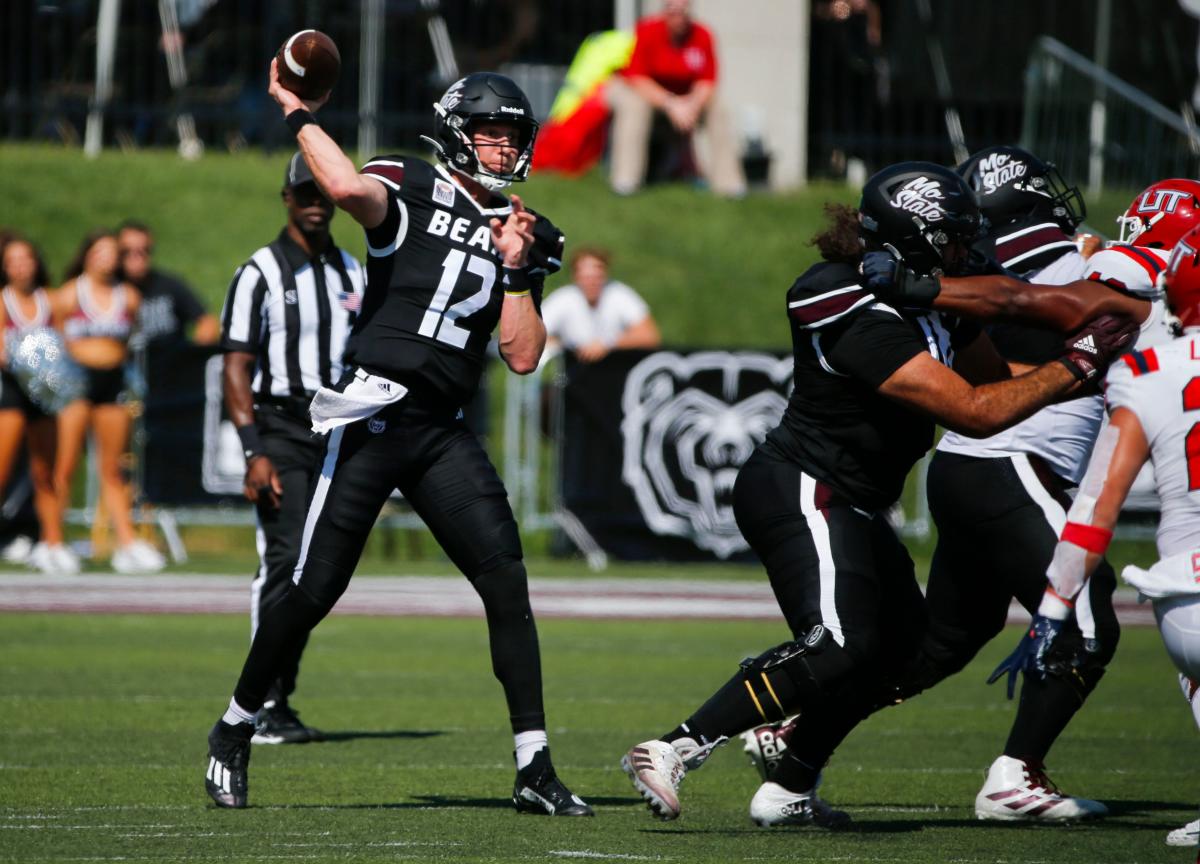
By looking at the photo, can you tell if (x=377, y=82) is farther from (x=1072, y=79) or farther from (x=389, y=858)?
(x=389, y=858)

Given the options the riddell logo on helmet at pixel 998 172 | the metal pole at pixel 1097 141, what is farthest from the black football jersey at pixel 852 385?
the metal pole at pixel 1097 141

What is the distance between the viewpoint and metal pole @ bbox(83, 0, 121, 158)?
2061cm

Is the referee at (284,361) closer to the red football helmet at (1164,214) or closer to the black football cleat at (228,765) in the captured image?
the black football cleat at (228,765)

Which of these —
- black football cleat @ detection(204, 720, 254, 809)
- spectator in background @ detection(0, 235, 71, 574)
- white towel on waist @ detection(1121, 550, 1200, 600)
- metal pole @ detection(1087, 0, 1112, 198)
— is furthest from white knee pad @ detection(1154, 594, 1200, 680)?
metal pole @ detection(1087, 0, 1112, 198)

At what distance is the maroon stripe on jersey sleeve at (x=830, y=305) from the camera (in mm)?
5445

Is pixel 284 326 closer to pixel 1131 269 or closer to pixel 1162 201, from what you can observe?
pixel 1162 201

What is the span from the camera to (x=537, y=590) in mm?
13172

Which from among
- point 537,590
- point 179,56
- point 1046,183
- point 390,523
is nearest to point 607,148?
point 179,56

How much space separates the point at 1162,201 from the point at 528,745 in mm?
2646

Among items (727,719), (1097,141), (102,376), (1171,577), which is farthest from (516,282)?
(1097,141)

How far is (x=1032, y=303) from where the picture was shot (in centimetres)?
535

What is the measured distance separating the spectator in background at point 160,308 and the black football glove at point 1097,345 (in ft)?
34.2

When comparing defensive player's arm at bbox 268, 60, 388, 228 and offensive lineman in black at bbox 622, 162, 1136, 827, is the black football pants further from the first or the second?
defensive player's arm at bbox 268, 60, 388, 228

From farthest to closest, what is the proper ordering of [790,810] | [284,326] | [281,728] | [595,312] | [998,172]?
[595,312] < [284,326] < [281,728] < [998,172] < [790,810]
